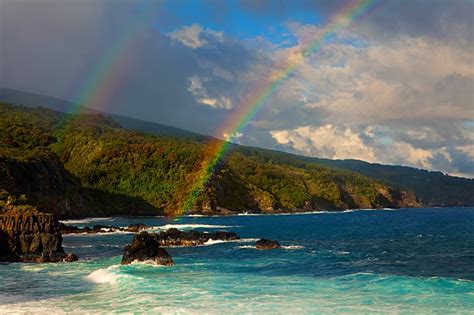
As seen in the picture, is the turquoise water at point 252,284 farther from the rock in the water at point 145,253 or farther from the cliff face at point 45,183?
the cliff face at point 45,183

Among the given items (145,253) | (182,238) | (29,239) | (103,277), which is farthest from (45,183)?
(103,277)

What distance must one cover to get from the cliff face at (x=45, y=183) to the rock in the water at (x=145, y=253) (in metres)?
45.9

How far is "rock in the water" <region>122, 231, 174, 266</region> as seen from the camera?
45.0 m

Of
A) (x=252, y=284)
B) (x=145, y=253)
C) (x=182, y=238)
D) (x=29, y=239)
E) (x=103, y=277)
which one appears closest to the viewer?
(x=252, y=284)

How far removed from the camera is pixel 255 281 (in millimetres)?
36531

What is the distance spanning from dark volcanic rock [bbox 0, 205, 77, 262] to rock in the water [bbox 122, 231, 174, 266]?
663cm

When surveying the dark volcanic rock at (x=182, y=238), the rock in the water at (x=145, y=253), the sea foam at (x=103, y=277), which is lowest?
the dark volcanic rock at (x=182, y=238)

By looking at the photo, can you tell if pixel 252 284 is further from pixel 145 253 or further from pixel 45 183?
pixel 45 183

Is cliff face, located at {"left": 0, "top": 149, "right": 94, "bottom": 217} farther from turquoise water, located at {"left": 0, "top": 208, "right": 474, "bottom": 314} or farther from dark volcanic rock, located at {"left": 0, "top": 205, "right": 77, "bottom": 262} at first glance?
turquoise water, located at {"left": 0, "top": 208, "right": 474, "bottom": 314}

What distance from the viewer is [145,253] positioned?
45688 millimetres

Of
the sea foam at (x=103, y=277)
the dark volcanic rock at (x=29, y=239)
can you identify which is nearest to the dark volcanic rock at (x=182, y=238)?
the dark volcanic rock at (x=29, y=239)

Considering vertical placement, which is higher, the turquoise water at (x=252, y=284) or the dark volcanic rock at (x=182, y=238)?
the turquoise water at (x=252, y=284)

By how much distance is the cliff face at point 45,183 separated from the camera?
95794 millimetres

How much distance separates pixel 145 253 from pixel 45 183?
251ft
